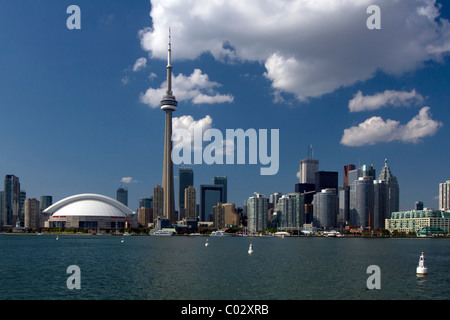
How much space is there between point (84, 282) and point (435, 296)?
121 ft

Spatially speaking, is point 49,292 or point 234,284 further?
point 234,284

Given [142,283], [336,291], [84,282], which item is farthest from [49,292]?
[336,291]
